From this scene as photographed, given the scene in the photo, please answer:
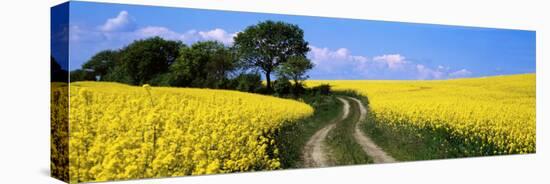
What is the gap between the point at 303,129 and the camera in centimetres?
1125

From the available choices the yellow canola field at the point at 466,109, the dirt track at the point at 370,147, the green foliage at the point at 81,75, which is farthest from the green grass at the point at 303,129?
the green foliage at the point at 81,75

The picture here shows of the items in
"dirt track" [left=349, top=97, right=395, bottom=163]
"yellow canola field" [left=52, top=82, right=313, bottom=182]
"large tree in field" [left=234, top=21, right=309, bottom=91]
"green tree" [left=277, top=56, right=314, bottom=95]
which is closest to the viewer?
"yellow canola field" [left=52, top=82, right=313, bottom=182]

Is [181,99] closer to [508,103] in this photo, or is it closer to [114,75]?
[114,75]

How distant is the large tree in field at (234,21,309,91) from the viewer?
1073 centimetres

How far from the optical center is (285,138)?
11.0m

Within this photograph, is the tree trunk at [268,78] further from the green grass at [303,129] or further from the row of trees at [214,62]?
the green grass at [303,129]

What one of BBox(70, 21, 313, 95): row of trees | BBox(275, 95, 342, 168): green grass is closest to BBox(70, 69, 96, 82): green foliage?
BBox(70, 21, 313, 95): row of trees

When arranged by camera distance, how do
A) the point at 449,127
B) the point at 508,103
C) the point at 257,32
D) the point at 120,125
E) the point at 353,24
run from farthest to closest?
the point at 508,103, the point at 449,127, the point at 353,24, the point at 257,32, the point at 120,125

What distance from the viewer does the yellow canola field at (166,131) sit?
29.7ft

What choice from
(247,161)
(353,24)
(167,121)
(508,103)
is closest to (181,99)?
(167,121)

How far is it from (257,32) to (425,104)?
11.8ft

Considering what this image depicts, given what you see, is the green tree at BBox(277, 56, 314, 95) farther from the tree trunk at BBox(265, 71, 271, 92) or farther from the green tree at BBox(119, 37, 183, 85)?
the green tree at BBox(119, 37, 183, 85)

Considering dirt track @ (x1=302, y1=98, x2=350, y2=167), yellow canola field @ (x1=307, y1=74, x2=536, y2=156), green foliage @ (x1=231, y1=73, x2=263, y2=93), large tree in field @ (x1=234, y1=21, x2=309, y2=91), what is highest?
large tree in field @ (x1=234, y1=21, x2=309, y2=91)

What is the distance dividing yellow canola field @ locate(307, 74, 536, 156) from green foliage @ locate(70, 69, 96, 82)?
432 centimetres
